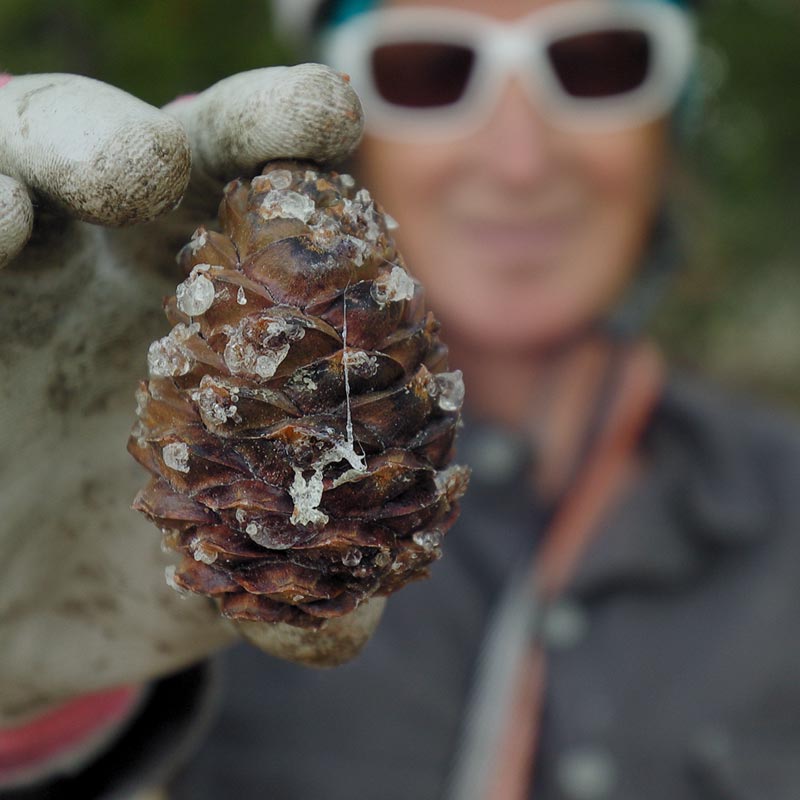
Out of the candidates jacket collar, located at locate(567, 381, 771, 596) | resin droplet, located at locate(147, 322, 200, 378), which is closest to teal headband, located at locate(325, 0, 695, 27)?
jacket collar, located at locate(567, 381, 771, 596)

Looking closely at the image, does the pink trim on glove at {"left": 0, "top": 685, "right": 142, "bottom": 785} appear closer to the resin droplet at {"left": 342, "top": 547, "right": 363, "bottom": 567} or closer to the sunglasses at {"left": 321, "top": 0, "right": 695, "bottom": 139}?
the resin droplet at {"left": 342, "top": 547, "right": 363, "bottom": 567}

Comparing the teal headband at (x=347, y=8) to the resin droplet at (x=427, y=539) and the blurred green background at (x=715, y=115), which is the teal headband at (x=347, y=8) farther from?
the resin droplet at (x=427, y=539)

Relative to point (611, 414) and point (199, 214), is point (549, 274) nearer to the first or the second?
point (611, 414)

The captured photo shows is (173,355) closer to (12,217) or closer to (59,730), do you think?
(12,217)

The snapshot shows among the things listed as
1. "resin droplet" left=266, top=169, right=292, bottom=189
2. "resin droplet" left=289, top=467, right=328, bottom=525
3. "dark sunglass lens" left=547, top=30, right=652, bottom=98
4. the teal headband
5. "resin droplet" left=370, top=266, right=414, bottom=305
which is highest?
"resin droplet" left=266, top=169, right=292, bottom=189

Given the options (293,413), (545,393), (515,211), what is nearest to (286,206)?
(293,413)

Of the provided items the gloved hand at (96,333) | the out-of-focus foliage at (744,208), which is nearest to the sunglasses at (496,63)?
the out-of-focus foliage at (744,208)
